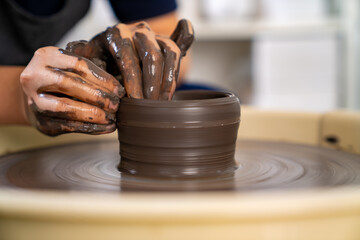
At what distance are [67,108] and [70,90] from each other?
1.3 inches

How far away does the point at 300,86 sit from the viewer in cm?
271

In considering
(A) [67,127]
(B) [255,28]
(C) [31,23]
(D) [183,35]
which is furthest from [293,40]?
(A) [67,127]

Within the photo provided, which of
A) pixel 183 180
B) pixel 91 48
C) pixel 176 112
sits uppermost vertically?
pixel 91 48

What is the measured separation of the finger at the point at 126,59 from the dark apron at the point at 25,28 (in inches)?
23.2

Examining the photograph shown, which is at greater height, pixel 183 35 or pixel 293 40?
pixel 183 35

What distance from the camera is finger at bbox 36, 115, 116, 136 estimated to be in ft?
2.36

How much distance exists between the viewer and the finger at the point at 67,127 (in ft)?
2.36

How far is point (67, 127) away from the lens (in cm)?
72

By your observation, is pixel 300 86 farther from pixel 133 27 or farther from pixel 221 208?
pixel 221 208

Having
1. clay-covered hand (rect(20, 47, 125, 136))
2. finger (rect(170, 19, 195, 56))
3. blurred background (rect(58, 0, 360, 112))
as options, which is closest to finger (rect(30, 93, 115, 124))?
clay-covered hand (rect(20, 47, 125, 136))

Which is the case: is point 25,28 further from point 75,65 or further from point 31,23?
point 75,65

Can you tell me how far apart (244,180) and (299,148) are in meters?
0.32

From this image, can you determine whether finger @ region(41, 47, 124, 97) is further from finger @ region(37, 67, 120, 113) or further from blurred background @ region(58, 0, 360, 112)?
blurred background @ region(58, 0, 360, 112)

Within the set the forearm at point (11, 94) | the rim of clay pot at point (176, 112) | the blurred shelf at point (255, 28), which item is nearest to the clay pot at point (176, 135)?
the rim of clay pot at point (176, 112)
